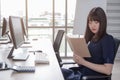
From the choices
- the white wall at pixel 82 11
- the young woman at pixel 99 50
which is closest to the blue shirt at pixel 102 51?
the young woman at pixel 99 50

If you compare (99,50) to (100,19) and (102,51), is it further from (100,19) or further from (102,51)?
(100,19)

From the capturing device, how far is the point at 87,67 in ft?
6.98

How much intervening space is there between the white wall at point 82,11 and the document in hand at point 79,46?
3.78 m

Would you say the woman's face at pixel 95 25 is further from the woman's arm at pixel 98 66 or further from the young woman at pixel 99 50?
the woman's arm at pixel 98 66

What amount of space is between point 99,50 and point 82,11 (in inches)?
150

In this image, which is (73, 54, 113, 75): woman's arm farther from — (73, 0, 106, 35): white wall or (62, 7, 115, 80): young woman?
(73, 0, 106, 35): white wall

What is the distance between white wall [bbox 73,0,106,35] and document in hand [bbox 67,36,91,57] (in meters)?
3.78

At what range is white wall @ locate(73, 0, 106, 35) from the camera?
577 centimetres

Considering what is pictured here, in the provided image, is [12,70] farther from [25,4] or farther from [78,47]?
[25,4]

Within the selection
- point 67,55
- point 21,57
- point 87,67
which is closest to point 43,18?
point 67,55

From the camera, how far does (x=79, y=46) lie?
2.04 meters

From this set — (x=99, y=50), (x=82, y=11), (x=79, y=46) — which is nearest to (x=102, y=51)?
(x=99, y=50)

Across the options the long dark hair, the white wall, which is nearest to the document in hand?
the long dark hair

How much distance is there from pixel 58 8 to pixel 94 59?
13.3 feet
